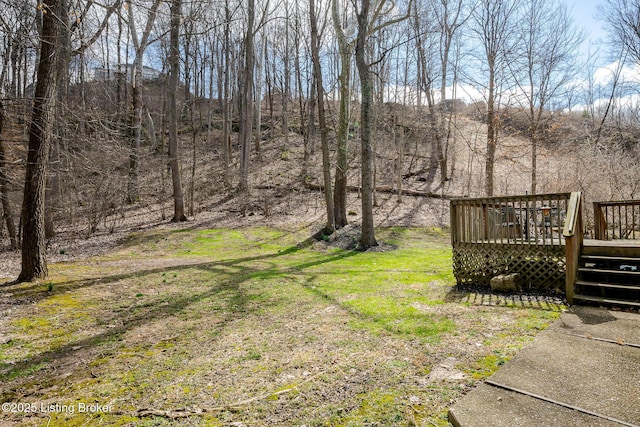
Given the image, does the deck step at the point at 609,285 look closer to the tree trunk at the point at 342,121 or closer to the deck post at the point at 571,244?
the deck post at the point at 571,244

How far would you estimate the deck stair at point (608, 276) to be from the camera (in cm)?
497

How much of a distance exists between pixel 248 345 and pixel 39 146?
5.55m

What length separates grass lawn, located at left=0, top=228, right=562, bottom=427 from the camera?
2.75 m

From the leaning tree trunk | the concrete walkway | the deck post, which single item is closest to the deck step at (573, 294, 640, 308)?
the deck post

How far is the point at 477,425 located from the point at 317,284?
15.2 feet

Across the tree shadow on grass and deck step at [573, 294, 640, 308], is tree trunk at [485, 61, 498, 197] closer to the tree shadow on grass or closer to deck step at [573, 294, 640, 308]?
the tree shadow on grass

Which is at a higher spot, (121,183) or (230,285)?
(121,183)

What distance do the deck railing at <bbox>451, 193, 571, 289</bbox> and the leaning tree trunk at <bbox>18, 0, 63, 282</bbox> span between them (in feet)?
25.1

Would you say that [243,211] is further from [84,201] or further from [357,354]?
[357,354]

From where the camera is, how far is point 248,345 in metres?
4.02

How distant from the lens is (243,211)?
15.5 meters

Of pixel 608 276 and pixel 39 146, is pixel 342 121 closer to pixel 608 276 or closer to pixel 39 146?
pixel 39 146

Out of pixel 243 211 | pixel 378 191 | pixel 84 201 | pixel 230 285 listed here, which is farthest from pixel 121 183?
pixel 378 191

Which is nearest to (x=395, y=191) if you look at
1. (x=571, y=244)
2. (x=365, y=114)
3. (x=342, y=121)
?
(x=342, y=121)
